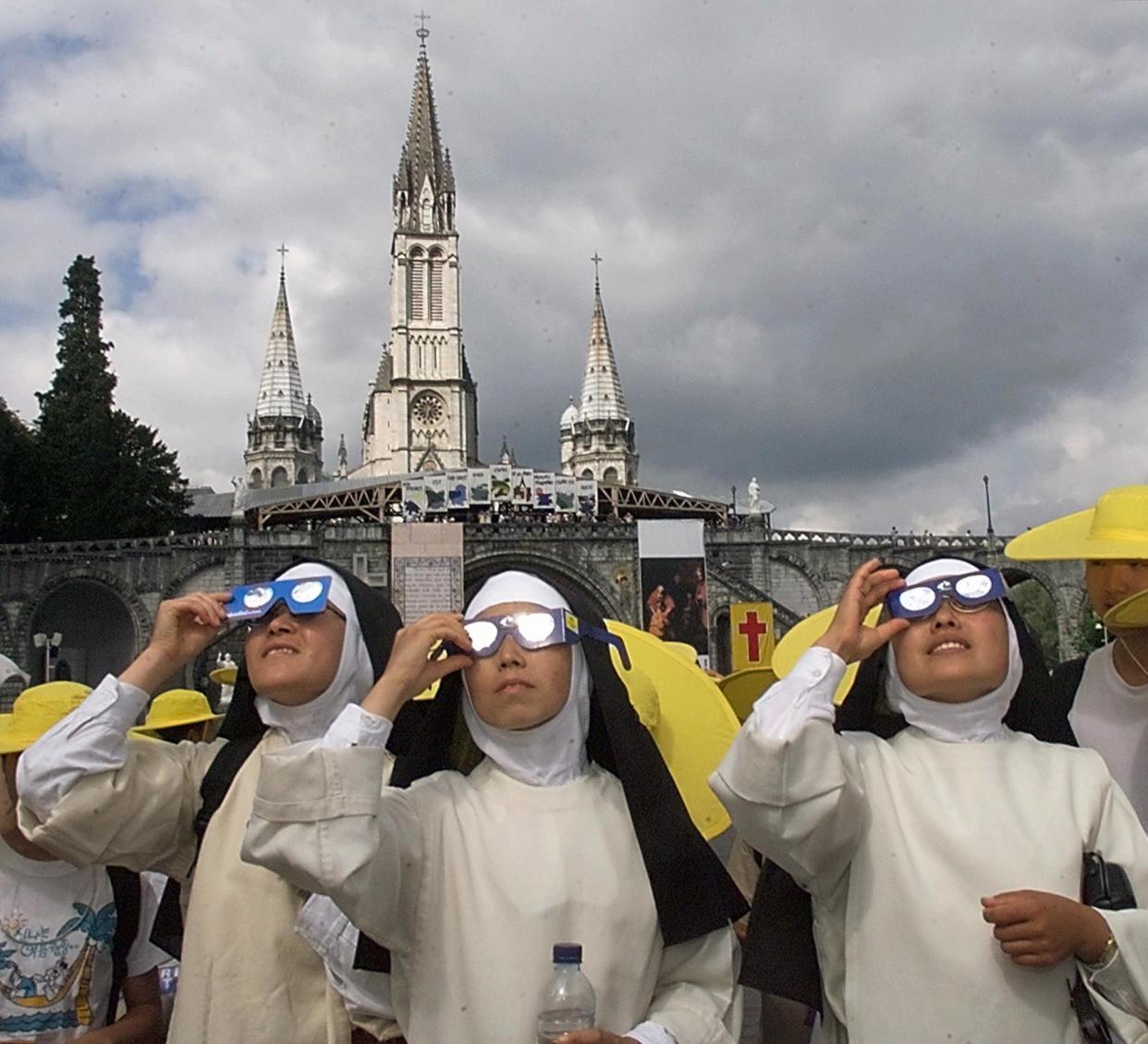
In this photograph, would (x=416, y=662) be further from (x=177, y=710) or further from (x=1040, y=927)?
(x=177, y=710)

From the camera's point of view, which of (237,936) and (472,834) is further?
(237,936)

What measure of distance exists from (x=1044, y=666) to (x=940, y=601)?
441mm

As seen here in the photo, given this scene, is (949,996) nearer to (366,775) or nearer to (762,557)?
(366,775)

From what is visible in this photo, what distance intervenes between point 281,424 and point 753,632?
64.6 meters

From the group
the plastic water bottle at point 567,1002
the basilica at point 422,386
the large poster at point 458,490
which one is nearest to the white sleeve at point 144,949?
the plastic water bottle at point 567,1002

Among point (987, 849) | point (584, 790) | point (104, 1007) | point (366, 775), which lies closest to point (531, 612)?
point (584, 790)

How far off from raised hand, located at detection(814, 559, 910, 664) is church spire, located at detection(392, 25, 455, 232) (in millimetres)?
67731

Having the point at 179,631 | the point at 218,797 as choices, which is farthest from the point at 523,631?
the point at 218,797

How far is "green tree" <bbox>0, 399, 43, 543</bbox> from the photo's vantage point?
35.9 m

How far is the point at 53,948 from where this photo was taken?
9.63 ft

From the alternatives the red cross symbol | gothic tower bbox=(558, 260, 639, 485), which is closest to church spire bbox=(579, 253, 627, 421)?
gothic tower bbox=(558, 260, 639, 485)

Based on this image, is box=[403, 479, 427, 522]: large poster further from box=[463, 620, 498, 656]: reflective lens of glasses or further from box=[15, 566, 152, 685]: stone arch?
box=[463, 620, 498, 656]: reflective lens of glasses

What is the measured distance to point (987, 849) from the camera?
2246 millimetres

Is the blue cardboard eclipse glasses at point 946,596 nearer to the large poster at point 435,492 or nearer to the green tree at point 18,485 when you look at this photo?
the large poster at point 435,492
